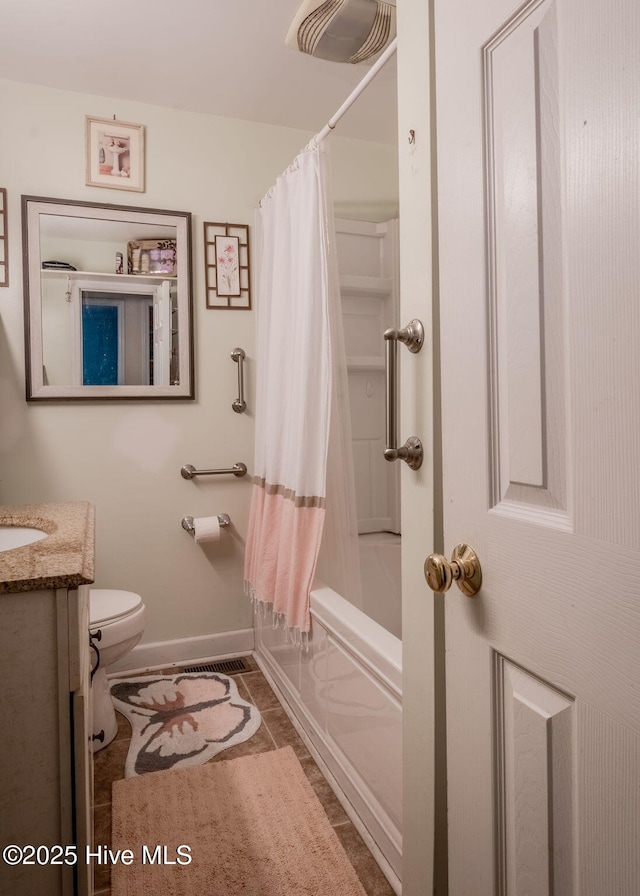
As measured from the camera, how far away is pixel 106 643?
1.92m

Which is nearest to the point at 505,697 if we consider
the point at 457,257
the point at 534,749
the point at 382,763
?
the point at 534,749

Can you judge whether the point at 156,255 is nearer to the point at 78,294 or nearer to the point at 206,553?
the point at 78,294

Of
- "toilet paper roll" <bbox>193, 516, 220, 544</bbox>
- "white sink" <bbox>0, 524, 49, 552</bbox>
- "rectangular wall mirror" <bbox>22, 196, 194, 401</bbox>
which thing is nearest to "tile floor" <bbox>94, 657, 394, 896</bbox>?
"toilet paper roll" <bbox>193, 516, 220, 544</bbox>

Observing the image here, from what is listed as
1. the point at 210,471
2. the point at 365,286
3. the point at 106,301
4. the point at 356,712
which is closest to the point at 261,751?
the point at 356,712

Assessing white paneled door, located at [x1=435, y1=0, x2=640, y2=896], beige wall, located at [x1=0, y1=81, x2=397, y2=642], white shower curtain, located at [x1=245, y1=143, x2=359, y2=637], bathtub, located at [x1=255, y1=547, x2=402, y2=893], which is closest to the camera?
white paneled door, located at [x1=435, y1=0, x2=640, y2=896]

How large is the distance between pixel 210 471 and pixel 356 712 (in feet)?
4.36

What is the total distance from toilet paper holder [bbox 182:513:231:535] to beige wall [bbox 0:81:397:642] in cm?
3

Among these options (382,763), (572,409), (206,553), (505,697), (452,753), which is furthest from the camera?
(206,553)

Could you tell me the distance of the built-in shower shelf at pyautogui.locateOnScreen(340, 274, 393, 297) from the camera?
2.72 m

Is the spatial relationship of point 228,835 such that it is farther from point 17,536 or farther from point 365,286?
point 365,286

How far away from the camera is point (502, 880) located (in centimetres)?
78

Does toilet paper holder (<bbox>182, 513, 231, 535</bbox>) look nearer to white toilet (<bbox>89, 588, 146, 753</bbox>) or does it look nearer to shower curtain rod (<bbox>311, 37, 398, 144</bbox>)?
white toilet (<bbox>89, 588, 146, 753</bbox>)

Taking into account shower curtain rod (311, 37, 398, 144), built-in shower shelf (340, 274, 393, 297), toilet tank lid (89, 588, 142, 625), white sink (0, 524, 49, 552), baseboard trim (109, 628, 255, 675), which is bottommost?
baseboard trim (109, 628, 255, 675)

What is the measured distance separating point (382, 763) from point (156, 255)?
211 centimetres
